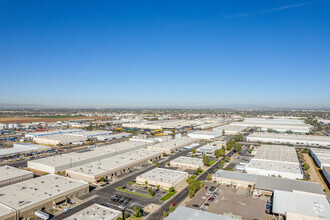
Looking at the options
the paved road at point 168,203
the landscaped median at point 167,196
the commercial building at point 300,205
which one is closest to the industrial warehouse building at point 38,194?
the landscaped median at point 167,196

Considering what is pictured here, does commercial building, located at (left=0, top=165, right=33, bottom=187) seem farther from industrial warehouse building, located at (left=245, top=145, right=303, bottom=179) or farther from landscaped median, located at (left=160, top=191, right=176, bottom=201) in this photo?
industrial warehouse building, located at (left=245, top=145, right=303, bottom=179)

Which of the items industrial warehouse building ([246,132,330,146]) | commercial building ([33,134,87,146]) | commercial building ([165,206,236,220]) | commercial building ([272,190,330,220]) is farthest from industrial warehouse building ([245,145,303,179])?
commercial building ([33,134,87,146])

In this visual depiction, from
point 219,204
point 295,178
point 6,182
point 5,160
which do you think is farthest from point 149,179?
point 5,160

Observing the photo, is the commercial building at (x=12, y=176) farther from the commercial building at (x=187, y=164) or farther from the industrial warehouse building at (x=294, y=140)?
the industrial warehouse building at (x=294, y=140)

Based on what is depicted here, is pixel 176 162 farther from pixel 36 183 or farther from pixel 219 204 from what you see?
pixel 36 183

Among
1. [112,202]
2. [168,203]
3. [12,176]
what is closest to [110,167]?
[112,202]
